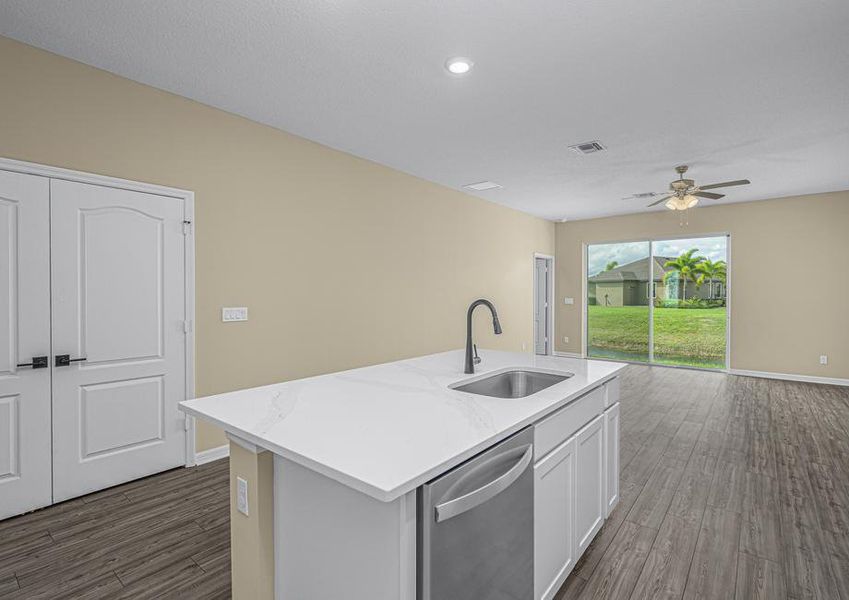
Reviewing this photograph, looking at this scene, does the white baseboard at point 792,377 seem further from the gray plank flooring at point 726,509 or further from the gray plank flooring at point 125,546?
the gray plank flooring at point 125,546

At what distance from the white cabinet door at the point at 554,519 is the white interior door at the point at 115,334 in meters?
2.72

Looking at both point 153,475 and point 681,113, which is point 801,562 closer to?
point 681,113

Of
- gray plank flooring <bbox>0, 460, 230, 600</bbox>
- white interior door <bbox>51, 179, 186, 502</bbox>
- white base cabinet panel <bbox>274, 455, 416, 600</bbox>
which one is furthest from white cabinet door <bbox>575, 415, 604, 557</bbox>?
white interior door <bbox>51, 179, 186, 502</bbox>

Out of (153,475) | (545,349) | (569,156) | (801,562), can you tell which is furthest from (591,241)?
(153,475)

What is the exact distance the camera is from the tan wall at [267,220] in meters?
2.62

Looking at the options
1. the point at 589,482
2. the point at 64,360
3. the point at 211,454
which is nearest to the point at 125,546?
the point at 211,454

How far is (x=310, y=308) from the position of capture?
3947 mm

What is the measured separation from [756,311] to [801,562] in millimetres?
5555

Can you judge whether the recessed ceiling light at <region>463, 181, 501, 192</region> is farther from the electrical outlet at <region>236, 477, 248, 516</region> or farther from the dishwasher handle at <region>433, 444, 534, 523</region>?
the electrical outlet at <region>236, 477, 248, 516</region>

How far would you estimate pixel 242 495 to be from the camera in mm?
1484

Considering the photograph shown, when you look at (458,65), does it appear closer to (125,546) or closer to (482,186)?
(482,186)

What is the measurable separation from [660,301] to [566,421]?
21.8ft

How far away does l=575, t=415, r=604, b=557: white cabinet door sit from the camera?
1928mm

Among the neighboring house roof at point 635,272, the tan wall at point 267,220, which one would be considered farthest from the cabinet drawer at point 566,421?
the neighboring house roof at point 635,272
